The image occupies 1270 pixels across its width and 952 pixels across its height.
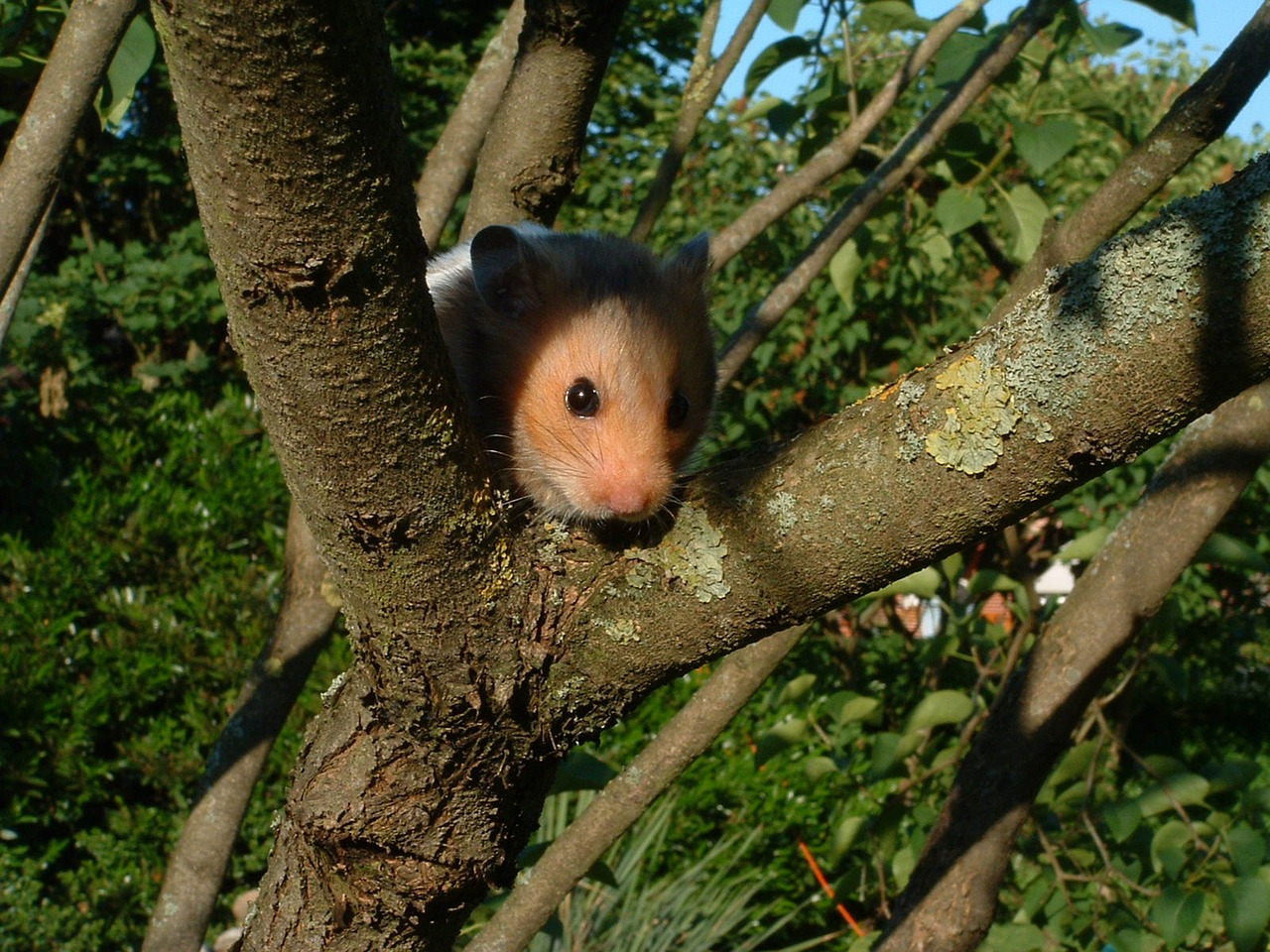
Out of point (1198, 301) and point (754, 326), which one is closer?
point (1198, 301)

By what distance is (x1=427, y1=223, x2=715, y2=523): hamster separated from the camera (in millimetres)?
2451

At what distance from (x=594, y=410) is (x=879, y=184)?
115cm

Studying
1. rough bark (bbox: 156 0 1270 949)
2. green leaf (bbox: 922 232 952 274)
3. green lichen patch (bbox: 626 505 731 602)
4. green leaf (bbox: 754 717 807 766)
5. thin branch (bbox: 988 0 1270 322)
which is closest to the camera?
rough bark (bbox: 156 0 1270 949)

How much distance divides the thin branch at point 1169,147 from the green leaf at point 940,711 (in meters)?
1.28

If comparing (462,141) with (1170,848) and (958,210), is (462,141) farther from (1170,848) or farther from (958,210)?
(1170,848)

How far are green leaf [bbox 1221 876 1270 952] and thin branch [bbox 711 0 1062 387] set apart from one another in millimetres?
1608

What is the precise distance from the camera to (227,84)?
3.43 feet

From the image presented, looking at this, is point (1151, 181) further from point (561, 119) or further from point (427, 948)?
point (427, 948)

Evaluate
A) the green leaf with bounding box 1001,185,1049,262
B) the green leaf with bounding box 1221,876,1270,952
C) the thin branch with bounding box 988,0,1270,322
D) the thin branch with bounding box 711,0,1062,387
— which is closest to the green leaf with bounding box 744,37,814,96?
the thin branch with bounding box 711,0,1062,387

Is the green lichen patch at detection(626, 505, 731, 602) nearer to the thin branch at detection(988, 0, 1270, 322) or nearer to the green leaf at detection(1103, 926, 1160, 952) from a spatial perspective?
the thin branch at detection(988, 0, 1270, 322)

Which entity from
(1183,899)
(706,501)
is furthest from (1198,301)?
(1183,899)

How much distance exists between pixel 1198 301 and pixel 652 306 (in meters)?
1.72

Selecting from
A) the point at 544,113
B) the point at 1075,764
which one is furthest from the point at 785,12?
the point at 1075,764

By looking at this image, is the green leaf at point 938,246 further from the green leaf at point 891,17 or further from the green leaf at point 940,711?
the green leaf at point 940,711
